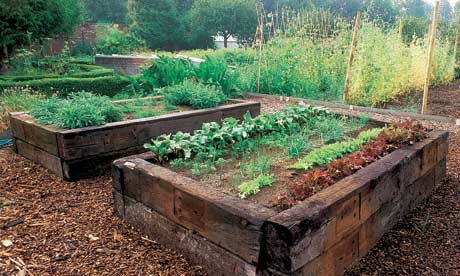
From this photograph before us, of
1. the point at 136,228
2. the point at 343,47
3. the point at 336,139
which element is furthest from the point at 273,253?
the point at 343,47

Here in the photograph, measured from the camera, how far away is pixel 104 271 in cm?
237

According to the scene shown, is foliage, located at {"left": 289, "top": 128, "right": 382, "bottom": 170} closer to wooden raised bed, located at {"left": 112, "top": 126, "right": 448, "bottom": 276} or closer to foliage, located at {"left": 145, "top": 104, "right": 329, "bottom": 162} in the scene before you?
wooden raised bed, located at {"left": 112, "top": 126, "right": 448, "bottom": 276}

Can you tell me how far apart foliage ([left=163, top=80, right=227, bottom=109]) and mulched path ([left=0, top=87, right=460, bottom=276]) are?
1626mm

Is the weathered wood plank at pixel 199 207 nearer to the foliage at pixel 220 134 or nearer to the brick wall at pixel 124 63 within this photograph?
the foliage at pixel 220 134

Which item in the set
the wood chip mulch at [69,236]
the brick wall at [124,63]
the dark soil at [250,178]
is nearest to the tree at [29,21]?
the brick wall at [124,63]

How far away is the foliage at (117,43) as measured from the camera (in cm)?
2144

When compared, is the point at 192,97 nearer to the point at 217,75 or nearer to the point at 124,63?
the point at 217,75

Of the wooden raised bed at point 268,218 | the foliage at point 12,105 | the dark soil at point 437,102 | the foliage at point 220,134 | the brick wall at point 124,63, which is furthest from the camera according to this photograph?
the brick wall at point 124,63

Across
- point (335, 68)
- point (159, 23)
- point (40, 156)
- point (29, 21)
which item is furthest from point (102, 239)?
point (159, 23)

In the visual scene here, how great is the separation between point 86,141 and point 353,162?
2.31 meters

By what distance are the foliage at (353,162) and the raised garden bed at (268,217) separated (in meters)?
0.07

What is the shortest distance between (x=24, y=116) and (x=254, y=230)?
132 inches

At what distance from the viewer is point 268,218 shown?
6.48 feet

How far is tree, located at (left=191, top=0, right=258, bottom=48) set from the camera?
89.8 ft
